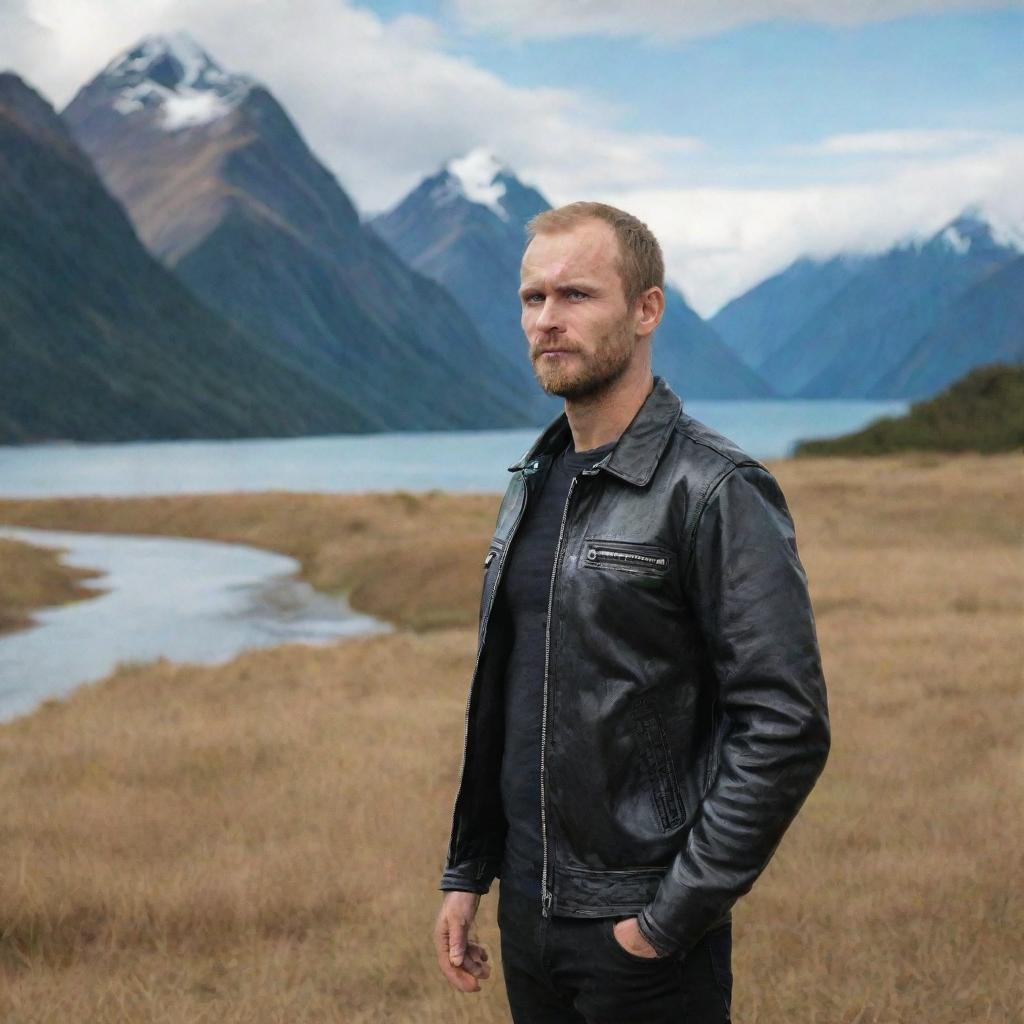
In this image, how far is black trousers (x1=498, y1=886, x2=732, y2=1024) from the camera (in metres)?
3.10

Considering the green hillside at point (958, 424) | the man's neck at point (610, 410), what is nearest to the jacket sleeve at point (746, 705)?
the man's neck at point (610, 410)

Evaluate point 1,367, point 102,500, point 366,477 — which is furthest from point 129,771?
point 1,367

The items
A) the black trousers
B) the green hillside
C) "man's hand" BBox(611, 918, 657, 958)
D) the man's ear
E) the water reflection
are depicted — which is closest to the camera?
"man's hand" BBox(611, 918, 657, 958)

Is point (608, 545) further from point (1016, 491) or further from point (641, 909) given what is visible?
point (1016, 491)

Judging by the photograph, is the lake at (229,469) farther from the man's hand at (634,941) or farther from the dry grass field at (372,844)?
the man's hand at (634,941)

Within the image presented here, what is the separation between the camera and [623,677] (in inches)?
121

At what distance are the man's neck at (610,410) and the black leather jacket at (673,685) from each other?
56 mm

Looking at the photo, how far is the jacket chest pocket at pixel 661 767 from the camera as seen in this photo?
10.1 feet

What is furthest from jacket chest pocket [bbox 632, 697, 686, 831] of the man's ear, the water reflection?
the water reflection

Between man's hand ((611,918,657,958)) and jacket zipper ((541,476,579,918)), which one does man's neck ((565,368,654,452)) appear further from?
man's hand ((611,918,657,958))

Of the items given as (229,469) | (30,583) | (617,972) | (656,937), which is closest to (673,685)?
(656,937)

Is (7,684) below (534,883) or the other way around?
below

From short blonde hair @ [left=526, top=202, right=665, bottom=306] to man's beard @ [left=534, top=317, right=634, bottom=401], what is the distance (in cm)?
9

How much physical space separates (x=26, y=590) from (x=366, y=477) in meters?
86.8
